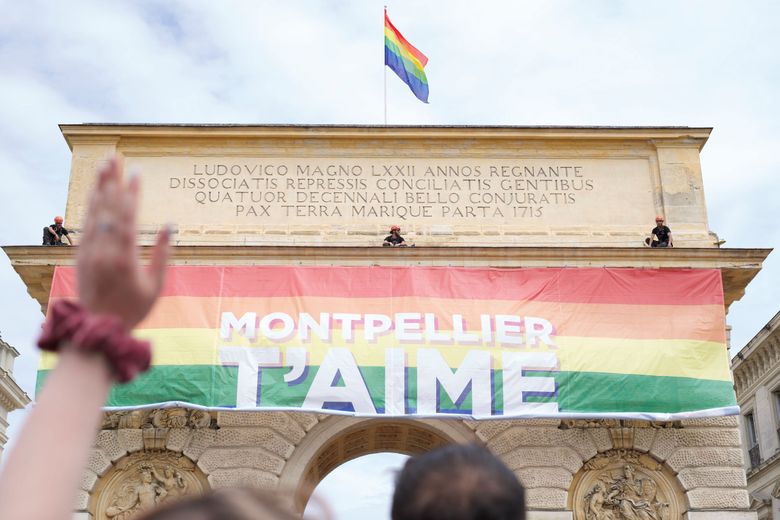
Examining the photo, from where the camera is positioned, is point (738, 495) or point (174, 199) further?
point (174, 199)

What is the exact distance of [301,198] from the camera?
18172 millimetres

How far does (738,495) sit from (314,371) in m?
7.33

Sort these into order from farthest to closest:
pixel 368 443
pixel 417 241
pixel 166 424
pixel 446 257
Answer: pixel 368 443, pixel 417 241, pixel 446 257, pixel 166 424

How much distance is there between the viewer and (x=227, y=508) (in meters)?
1.33

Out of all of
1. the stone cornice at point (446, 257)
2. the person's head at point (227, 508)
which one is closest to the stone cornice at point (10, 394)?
the stone cornice at point (446, 257)

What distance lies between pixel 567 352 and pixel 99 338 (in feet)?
46.3

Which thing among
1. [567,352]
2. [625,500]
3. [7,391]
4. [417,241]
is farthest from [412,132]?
[7,391]

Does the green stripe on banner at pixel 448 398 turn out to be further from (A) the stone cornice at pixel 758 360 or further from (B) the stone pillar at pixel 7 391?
(B) the stone pillar at pixel 7 391

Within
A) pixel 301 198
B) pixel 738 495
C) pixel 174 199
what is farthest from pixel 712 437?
pixel 174 199

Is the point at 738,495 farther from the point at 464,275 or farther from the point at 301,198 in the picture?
the point at 301,198

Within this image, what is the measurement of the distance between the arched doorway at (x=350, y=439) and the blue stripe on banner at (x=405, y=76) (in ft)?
24.7

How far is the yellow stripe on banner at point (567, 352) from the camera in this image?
588 inches

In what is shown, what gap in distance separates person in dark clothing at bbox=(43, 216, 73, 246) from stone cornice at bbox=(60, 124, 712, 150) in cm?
215

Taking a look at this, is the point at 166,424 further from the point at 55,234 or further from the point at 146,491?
the point at 55,234
